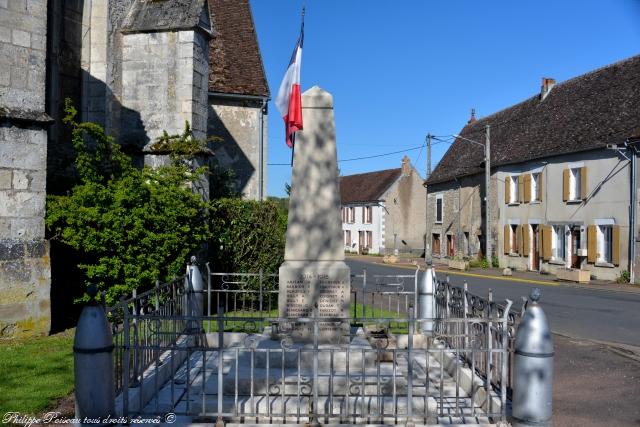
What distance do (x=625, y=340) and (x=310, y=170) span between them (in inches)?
252

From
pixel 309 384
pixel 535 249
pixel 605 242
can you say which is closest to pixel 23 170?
pixel 309 384

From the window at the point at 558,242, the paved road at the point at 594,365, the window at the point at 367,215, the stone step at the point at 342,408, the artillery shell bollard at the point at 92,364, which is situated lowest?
the paved road at the point at 594,365

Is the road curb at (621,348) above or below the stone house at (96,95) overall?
below

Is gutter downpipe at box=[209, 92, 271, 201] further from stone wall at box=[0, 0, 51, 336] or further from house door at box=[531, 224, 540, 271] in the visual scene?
house door at box=[531, 224, 540, 271]

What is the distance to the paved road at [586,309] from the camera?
9979 millimetres

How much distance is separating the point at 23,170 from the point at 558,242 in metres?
20.9

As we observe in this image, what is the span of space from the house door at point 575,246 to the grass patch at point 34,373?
19.6 m

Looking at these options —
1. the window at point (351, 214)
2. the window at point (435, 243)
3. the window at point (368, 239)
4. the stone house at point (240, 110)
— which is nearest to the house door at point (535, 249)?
the window at point (435, 243)

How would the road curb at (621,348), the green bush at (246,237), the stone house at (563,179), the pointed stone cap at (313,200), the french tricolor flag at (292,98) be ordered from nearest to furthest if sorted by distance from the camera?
the french tricolor flag at (292,98)
the pointed stone cap at (313,200)
the road curb at (621,348)
the green bush at (246,237)
the stone house at (563,179)

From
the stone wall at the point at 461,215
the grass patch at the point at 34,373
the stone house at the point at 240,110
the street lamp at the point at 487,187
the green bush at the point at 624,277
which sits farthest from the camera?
the stone wall at the point at 461,215

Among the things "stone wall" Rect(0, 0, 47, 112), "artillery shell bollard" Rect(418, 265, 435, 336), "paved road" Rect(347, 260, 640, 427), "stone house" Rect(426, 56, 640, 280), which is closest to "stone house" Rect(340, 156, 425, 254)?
"stone house" Rect(426, 56, 640, 280)

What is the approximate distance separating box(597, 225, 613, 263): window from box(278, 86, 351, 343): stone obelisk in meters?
16.8

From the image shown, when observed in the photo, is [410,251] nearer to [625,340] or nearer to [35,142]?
[625,340]

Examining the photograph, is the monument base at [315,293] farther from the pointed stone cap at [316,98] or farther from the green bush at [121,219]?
the green bush at [121,219]
